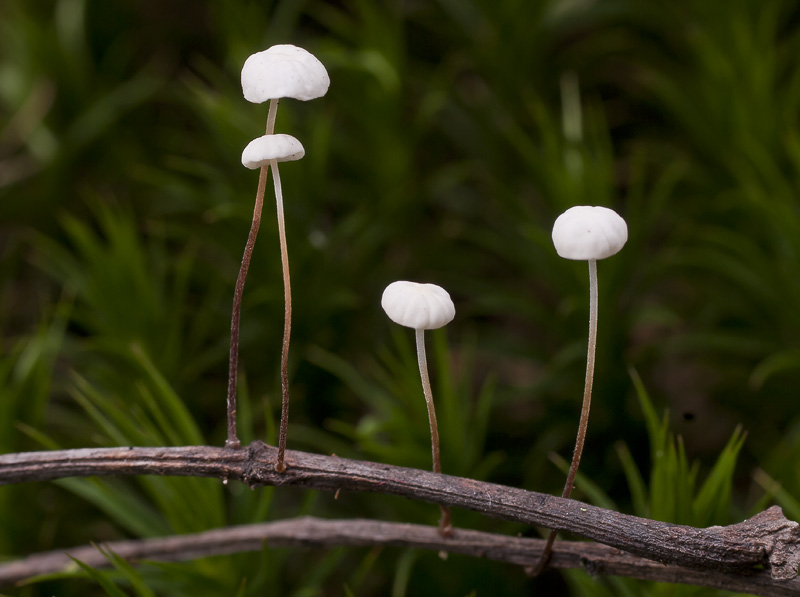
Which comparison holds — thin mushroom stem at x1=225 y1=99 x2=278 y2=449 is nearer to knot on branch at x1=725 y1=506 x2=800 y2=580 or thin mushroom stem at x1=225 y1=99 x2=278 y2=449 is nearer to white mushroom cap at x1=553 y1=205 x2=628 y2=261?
white mushroom cap at x1=553 y1=205 x2=628 y2=261

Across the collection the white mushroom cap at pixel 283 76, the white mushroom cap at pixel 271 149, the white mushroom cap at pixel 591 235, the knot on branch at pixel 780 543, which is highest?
the white mushroom cap at pixel 283 76

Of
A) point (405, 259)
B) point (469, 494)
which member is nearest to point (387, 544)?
point (469, 494)

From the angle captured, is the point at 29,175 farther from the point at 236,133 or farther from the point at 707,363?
the point at 707,363

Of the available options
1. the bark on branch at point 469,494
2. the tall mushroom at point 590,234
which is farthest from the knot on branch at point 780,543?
the tall mushroom at point 590,234

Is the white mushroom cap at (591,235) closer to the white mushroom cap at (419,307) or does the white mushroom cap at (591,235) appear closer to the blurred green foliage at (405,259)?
the white mushroom cap at (419,307)

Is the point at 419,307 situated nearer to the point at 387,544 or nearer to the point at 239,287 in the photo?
the point at 239,287

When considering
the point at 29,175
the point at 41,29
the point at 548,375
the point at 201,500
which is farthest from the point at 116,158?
the point at 548,375
